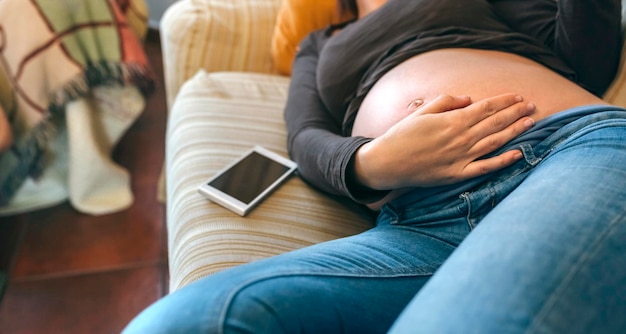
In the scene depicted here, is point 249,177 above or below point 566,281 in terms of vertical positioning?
below

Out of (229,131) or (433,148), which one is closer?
(433,148)

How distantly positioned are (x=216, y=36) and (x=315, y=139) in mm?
500

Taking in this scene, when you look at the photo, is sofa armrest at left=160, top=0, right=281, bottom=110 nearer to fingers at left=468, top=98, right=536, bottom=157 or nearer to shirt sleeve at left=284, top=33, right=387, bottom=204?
shirt sleeve at left=284, top=33, right=387, bottom=204

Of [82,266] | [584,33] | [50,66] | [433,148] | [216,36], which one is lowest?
[82,266]

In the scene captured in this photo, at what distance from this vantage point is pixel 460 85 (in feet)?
2.58

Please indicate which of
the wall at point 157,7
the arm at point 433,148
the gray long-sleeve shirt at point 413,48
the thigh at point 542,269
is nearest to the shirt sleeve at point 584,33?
the gray long-sleeve shirt at point 413,48

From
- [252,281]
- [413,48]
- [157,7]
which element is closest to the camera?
[252,281]

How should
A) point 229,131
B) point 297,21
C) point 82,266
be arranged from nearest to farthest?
point 229,131 → point 297,21 → point 82,266

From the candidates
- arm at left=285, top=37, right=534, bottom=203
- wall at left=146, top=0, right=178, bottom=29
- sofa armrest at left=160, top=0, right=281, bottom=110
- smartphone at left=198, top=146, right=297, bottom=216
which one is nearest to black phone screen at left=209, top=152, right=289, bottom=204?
smartphone at left=198, top=146, right=297, bottom=216

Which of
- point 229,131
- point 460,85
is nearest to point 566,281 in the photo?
point 460,85

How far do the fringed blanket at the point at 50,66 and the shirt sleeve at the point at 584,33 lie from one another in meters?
0.94

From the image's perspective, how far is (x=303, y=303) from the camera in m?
0.56

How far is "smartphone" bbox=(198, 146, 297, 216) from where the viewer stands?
850 mm

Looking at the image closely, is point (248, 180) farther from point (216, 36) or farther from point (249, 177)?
point (216, 36)
